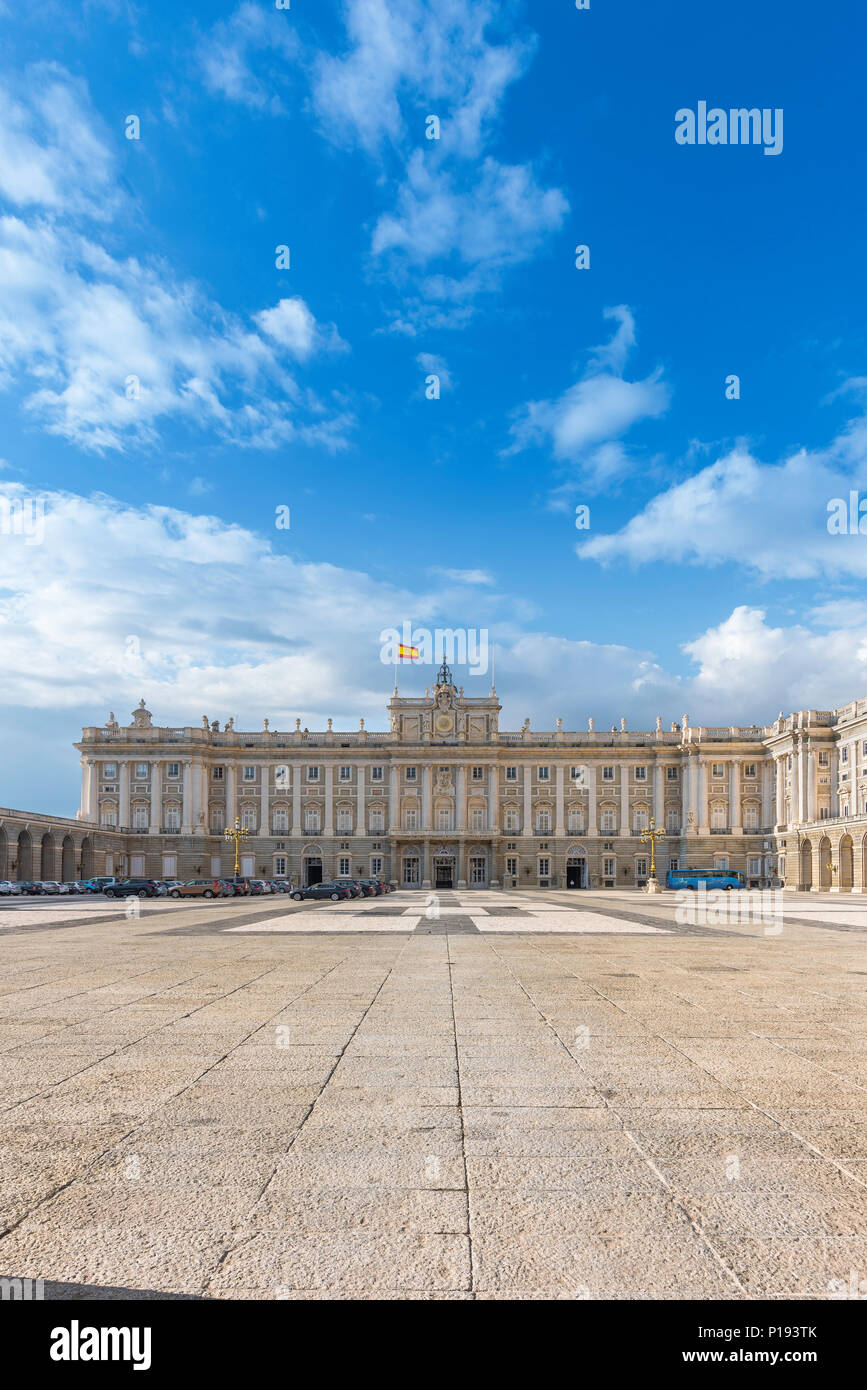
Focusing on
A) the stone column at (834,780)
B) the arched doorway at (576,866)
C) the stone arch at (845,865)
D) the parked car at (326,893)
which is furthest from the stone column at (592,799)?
the parked car at (326,893)

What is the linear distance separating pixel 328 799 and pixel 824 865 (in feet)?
159

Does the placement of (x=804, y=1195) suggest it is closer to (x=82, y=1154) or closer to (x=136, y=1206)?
(x=136, y=1206)

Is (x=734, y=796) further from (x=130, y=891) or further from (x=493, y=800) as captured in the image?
(x=130, y=891)

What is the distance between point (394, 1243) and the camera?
166 inches

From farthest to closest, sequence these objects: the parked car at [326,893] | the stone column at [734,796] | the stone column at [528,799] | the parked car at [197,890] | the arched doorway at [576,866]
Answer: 1. the stone column at [528,799]
2. the arched doorway at [576,866]
3. the stone column at [734,796]
4. the parked car at [197,890]
5. the parked car at [326,893]

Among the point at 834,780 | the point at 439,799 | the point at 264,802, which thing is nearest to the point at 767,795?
the point at 834,780

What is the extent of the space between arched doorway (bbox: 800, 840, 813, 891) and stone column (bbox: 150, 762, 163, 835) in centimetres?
6209

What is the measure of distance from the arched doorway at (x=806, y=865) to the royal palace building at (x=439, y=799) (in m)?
7.38

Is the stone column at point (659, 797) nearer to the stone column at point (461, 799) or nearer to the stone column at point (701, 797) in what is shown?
the stone column at point (701, 797)

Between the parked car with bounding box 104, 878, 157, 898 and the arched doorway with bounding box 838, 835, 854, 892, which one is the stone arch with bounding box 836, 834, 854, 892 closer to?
the arched doorway with bounding box 838, 835, 854, 892

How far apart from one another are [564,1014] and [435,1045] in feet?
7.79

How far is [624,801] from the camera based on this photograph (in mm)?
94125

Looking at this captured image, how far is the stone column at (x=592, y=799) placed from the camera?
93.6 metres

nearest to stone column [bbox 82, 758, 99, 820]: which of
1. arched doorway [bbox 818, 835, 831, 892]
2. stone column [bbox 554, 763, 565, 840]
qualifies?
stone column [bbox 554, 763, 565, 840]
